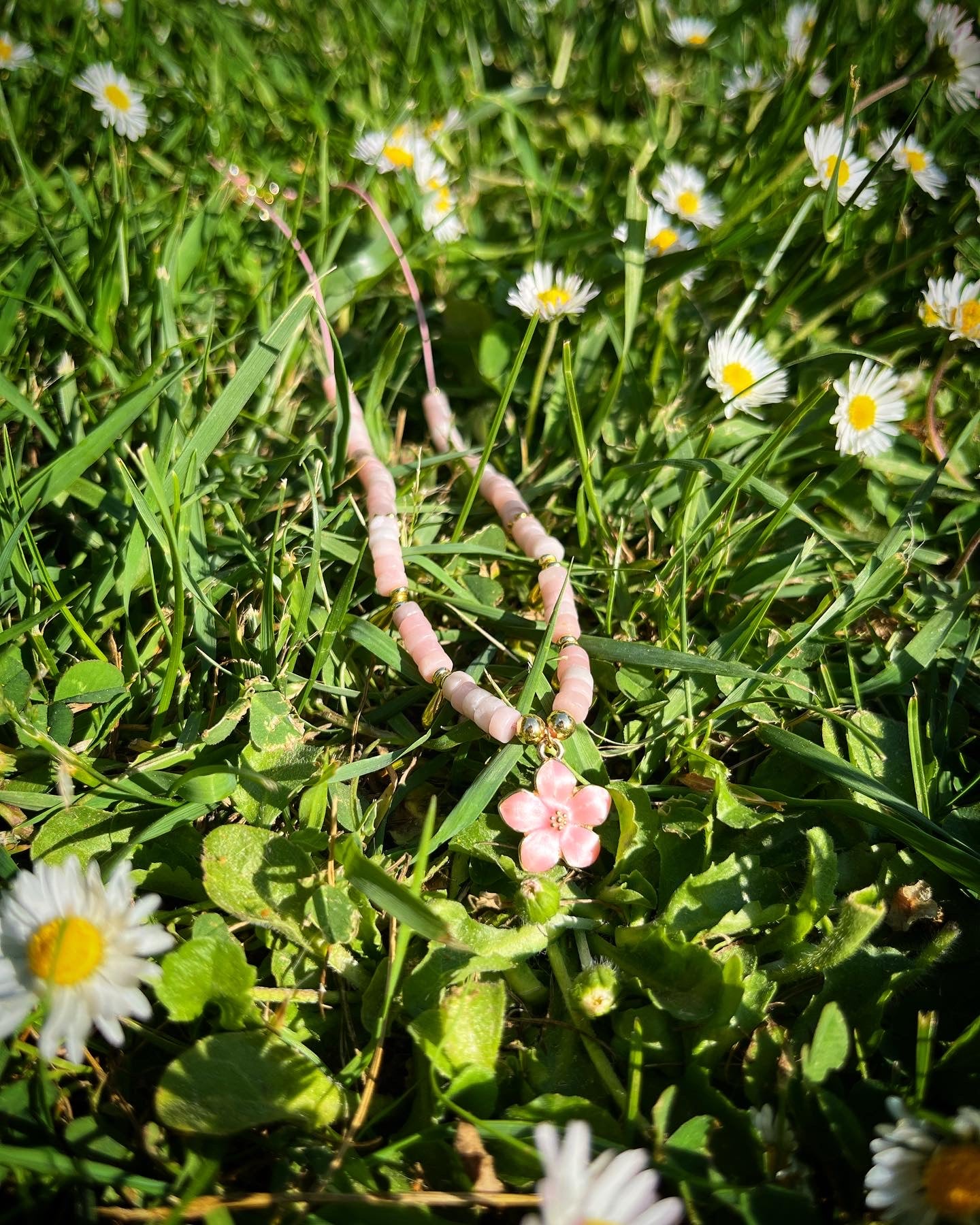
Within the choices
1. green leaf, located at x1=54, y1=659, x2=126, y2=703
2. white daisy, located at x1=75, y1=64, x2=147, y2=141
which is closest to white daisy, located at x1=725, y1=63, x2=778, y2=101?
white daisy, located at x1=75, y1=64, x2=147, y2=141

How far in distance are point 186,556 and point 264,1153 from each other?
33.4 inches

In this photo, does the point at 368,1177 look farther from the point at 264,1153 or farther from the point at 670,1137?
the point at 670,1137

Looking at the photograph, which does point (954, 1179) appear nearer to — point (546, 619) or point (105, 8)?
point (546, 619)

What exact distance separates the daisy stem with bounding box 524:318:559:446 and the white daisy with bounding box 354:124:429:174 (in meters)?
0.60

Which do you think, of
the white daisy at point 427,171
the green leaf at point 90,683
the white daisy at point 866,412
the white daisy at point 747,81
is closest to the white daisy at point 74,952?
the green leaf at point 90,683

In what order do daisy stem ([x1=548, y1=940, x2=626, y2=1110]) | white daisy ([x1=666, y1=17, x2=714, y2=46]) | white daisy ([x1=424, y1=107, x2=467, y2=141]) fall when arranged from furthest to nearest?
1. white daisy ([x1=666, y1=17, x2=714, y2=46])
2. white daisy ([x1=424, y1=107, x2=467, y2=141])
3. daisy stem ([x1=548, y1=940, x2=626, y2=1110])

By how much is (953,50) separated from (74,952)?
216cm

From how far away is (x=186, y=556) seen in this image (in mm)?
1395

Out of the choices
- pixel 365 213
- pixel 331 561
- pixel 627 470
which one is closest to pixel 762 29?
pixel 365 213

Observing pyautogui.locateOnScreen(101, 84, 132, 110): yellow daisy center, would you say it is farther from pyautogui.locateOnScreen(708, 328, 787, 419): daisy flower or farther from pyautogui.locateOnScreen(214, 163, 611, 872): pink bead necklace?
pyautogui.locateOnScreen(708, 328, 787, 419): daisy flower

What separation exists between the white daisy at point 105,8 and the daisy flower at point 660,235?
1.42 metres

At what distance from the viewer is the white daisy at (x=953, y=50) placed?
170cm

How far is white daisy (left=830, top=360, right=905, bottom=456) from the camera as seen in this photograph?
5.07 feet

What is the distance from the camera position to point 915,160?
1867 millimetres
